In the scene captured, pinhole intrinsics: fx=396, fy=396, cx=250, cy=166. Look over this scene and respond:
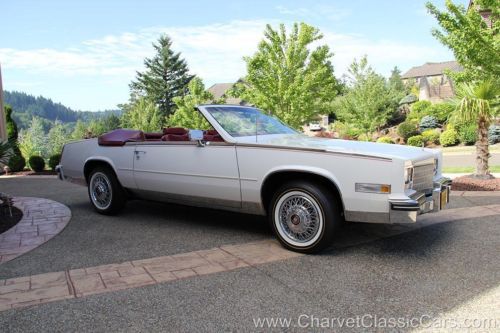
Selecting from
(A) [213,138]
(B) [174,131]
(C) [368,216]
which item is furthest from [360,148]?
(B) [174,131]

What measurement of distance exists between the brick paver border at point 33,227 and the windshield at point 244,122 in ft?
8.72

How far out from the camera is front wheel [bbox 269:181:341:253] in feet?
13.1

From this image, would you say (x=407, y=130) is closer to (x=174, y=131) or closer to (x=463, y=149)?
(x=463, y=149)

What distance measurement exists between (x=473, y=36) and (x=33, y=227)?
827 centimetres

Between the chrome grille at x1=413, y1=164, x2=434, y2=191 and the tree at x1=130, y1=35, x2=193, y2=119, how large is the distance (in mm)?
57334

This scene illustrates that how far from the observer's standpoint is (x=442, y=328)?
2666 mm

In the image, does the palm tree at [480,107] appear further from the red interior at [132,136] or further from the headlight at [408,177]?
the red interior at [132,136]

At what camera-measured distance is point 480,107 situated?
832cm

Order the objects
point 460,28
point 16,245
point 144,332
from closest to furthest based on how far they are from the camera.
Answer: point 144,332
point 16,245
point 460,28

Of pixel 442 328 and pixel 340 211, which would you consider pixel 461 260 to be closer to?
pixel 340 211

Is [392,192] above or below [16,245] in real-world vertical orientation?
above

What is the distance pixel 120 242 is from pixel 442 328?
141 inches

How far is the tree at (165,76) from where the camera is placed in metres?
59.8

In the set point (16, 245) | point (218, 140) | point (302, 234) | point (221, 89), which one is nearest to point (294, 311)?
point (302, 234)
